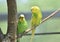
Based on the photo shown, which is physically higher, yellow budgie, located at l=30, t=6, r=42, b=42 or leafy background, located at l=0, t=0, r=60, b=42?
yellow budgie, located at l=30, t=6, r=42, b=42

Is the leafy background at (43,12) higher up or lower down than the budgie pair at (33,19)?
lower down

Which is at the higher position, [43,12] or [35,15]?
[35,15]

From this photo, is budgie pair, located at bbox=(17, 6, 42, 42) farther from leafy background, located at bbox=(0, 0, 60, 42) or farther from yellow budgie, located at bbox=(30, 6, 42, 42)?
leafy background, located at bbox=(0, 0, 60, 42)

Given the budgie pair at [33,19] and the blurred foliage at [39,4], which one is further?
the blurred foliage at [39,4]

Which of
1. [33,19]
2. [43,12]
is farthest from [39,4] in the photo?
[33,19]

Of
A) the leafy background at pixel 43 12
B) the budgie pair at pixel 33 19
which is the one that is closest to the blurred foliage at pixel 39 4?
the leafy background at pixel 43 12

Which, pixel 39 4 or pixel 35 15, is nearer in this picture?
pixel 35 15

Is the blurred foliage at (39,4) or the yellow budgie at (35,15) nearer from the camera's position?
the yellow budgie at (35,15)

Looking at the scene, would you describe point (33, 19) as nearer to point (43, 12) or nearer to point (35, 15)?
point (35, 15)

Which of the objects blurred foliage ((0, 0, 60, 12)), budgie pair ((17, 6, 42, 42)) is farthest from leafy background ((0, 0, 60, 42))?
budgie pair ((17, 6, 42, 42))

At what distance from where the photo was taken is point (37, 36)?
1069 mm

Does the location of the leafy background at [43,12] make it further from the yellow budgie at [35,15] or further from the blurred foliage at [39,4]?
the yellow budgie at [35,15]

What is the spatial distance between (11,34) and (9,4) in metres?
0.09

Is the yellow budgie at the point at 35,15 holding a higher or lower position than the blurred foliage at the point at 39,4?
higher
